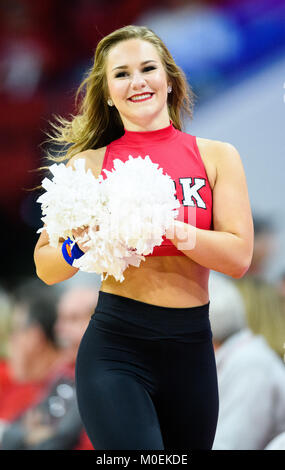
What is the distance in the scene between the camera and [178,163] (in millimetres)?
2326

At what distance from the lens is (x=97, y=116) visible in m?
2.63

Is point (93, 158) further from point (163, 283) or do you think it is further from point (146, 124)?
point (163, 283)

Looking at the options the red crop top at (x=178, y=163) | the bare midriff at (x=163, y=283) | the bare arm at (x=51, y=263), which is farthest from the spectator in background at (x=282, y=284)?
the bare arm at (x=51, y=263)

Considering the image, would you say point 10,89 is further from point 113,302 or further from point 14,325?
point 113,302

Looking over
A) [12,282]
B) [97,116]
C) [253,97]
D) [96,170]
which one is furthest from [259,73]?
[12,282]

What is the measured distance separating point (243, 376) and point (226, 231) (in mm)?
1742

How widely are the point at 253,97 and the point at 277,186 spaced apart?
0.54 metres

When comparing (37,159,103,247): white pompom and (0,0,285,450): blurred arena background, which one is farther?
(0,0,285,450): blurred arena background

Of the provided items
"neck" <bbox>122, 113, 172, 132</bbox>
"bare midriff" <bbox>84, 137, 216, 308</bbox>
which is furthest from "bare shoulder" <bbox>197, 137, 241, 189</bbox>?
"bare midriff" <bbox>84, 137, 216, 308</bbox>

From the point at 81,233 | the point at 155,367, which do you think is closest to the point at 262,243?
the point at 155,367

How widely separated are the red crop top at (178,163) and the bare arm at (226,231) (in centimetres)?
5

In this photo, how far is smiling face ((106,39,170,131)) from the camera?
2344 mm

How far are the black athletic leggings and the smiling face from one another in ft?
2.26

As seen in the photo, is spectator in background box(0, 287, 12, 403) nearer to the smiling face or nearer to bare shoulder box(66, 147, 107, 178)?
bare shoulder box(66, 147, 107, 178)
